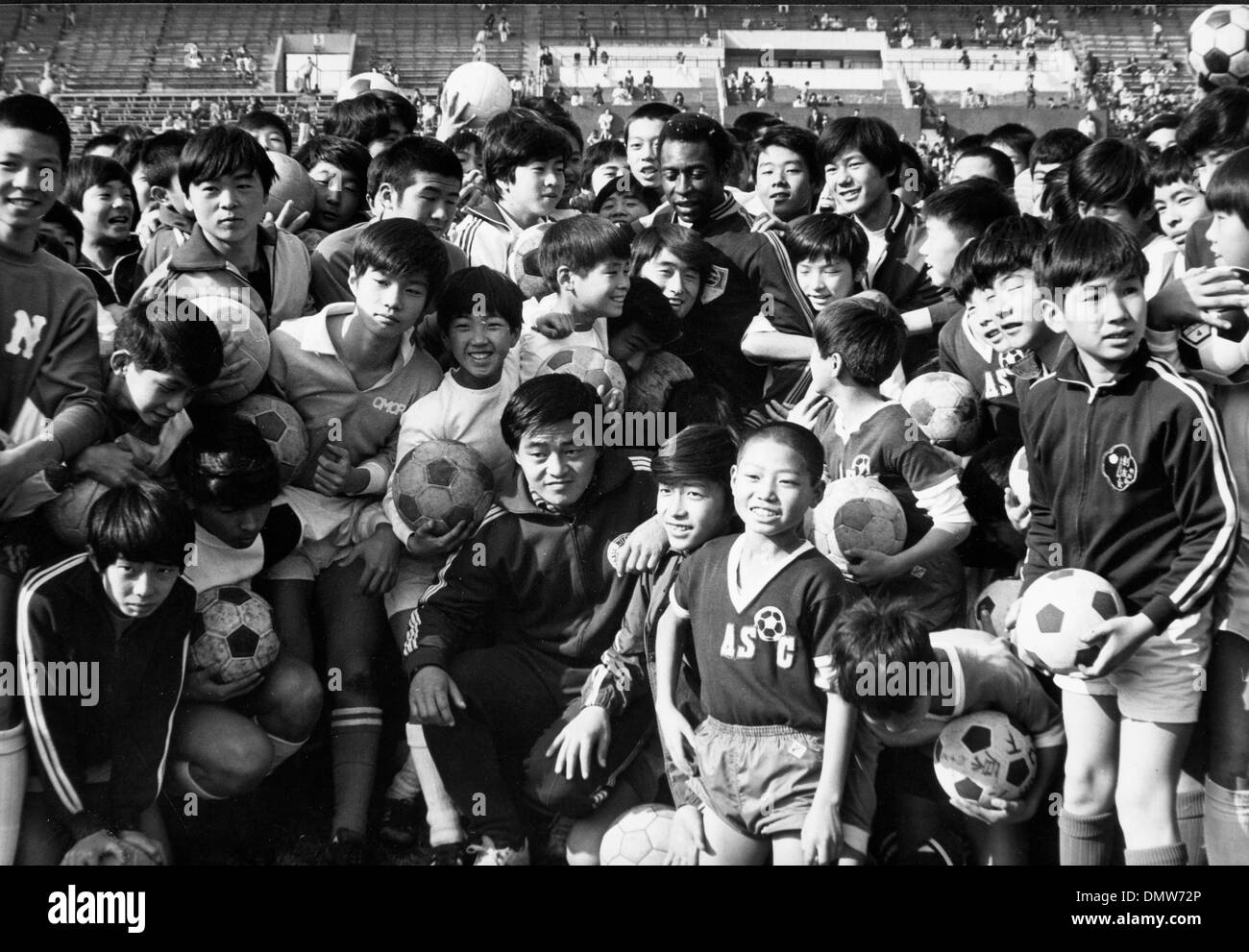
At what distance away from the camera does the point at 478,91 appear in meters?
7.36

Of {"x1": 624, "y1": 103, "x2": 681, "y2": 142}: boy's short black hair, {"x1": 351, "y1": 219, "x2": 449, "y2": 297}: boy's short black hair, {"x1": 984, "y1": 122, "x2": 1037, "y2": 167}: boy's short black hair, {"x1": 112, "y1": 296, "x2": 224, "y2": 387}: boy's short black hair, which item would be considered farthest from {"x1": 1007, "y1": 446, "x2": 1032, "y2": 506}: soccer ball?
{"x1": 984, "y1": 122, "x2": 1037, "y2": 167}: boy's short black hair

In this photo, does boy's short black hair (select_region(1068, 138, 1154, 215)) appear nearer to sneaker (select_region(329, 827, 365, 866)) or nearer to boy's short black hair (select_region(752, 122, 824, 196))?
boy's short black hair (select_region(752, 122, 824, 196))

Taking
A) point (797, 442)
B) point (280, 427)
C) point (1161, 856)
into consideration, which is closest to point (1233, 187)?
point (797, 442)

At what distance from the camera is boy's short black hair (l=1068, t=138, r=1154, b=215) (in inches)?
204

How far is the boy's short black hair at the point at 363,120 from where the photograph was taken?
6.59 meters

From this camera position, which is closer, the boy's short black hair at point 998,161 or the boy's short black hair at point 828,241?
the boy's short black hair at point 828,241

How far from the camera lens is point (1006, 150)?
8.61 meters

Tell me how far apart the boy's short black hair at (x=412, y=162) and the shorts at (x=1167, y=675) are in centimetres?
312

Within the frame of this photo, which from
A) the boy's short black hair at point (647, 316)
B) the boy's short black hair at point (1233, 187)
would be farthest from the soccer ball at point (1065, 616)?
the boy's short black hair at point (647, 316)

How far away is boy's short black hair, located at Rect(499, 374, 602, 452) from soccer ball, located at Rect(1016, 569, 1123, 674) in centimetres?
153

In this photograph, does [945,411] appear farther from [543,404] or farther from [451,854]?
[451,854]

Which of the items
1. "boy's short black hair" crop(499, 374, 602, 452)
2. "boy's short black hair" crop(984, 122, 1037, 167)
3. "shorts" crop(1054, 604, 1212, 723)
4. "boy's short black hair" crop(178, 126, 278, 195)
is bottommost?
"shorts" crop(1054, 604, 1212, 723)

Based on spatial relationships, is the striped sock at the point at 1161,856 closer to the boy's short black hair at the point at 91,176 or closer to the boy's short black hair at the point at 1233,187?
the boy's short black hair at the point at 1233,187

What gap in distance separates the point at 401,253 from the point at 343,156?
1772mm
